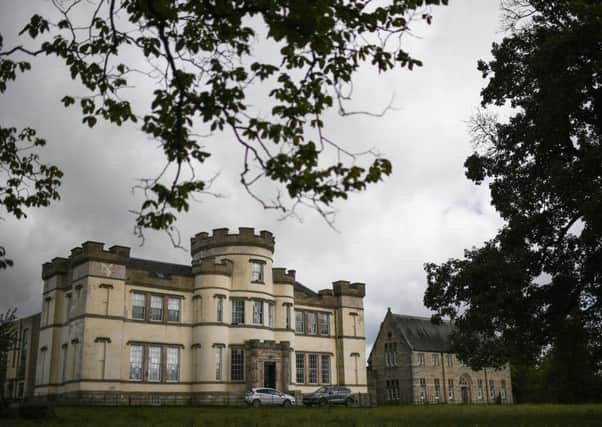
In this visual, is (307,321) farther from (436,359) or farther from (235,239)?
(436,359)

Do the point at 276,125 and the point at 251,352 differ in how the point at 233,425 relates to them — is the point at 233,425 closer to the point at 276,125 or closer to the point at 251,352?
the point at 276,125

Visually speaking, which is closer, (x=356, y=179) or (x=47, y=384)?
(x=356, y=179)

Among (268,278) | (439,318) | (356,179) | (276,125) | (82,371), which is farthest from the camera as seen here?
(268,278)

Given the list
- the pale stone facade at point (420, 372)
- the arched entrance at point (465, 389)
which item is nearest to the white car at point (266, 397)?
the pale stone facade at point (420, 372)

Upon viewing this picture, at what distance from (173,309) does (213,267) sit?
4143mm

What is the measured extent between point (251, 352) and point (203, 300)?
5.12 m

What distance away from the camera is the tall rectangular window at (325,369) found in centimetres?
5324

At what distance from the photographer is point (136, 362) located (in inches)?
1729

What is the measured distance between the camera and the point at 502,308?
72.9 feet

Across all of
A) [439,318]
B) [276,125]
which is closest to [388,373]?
[439,318]

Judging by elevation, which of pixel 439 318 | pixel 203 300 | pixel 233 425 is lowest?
pixel 233 425

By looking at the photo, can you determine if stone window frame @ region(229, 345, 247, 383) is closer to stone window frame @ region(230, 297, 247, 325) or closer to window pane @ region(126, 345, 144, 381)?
stone window frame @ region(230, 297, 247, 325)

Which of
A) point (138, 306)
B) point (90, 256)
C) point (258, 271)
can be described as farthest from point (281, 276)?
point (90, 256)

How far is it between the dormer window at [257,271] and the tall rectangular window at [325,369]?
984cm
